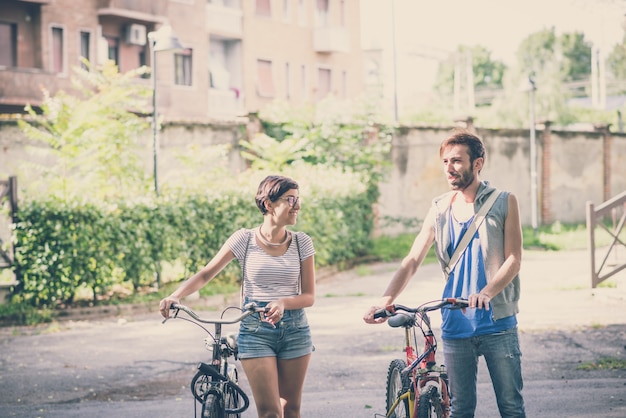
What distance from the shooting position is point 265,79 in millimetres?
41000

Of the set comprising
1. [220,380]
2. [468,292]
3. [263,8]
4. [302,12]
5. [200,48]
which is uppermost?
[302,12]

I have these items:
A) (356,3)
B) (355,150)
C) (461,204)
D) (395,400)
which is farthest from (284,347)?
(356,3)

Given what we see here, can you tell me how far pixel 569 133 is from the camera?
31.4 meters

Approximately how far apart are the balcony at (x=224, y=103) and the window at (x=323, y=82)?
560cm

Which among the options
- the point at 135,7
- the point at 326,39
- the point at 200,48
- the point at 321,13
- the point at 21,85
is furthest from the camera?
the point at 321,13

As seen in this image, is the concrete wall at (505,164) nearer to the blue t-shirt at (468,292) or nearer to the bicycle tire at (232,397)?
the bicycle tire at (232,397)

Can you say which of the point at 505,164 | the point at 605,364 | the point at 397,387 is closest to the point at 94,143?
the point at 605,364

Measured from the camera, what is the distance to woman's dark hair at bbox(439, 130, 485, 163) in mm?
5402

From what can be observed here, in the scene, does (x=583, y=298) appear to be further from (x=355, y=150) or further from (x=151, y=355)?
(x=355, y=150)

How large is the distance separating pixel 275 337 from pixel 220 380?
0.39 m

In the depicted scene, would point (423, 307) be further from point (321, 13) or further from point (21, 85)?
point (321, 13)

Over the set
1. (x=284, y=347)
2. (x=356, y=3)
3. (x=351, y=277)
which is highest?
(x=356, y=3)

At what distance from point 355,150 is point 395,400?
18400 millimetres

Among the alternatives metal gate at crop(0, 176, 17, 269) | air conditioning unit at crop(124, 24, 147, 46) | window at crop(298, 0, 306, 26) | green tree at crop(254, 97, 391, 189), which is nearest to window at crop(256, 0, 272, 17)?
window at crop(298, 0, 306, 26)
